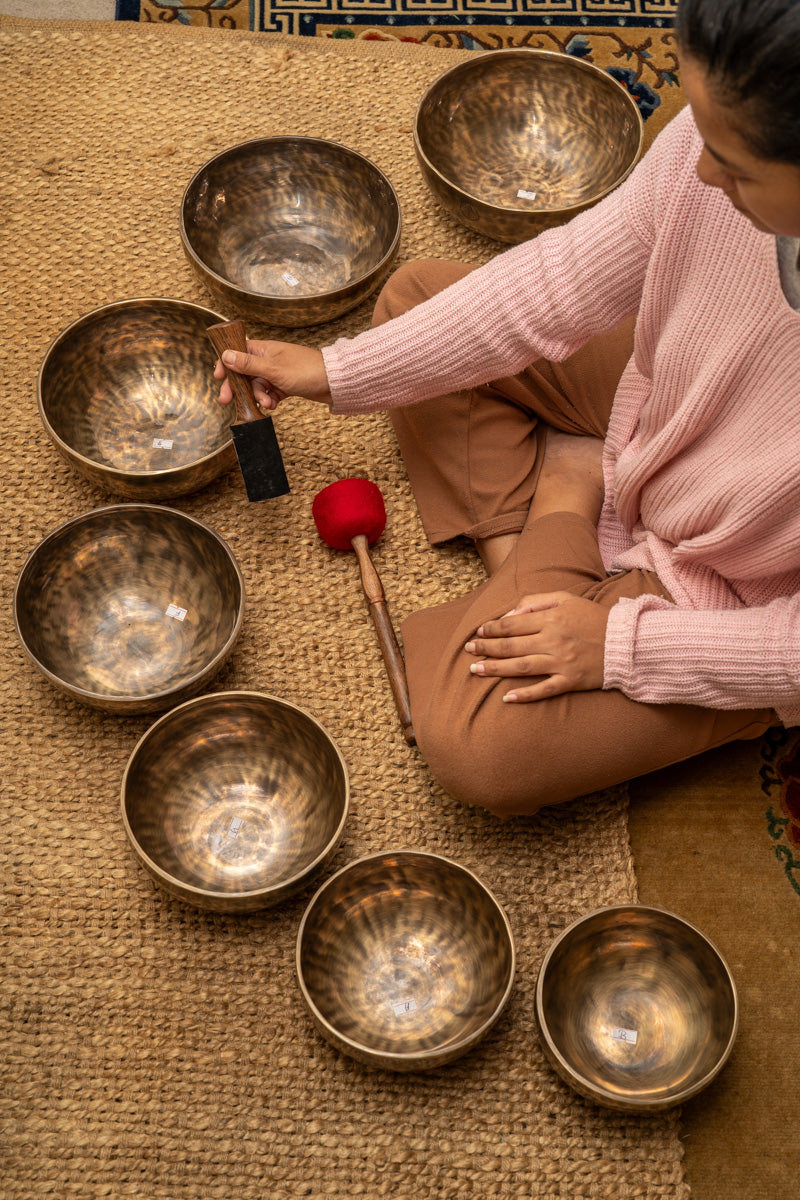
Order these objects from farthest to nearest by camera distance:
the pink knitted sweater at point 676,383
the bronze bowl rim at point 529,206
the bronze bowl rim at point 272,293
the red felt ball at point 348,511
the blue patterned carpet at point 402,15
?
the blue patterned carpet at point 402,15 < the bronze bowl rim at point 529,206 < the bronze bowl rim at point 272,293 < the red felt ball at point 348,511 < the pink knitted sweater at point 676,383

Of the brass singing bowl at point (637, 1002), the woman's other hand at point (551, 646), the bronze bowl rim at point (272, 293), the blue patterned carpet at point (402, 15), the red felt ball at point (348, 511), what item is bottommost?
the brass singing bowl at point (637, 1002)

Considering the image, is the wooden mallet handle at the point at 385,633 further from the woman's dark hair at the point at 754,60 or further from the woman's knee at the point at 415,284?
the woman's dark hair at the point at 754,60

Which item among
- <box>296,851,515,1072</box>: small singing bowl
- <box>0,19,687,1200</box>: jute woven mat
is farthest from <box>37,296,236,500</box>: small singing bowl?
<box>296,851,515,1072</box>: small singing bowl

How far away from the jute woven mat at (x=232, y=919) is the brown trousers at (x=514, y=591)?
104mm

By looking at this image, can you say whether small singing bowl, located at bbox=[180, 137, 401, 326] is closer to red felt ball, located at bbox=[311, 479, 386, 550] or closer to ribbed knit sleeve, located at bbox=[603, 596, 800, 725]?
red felt ball, located at bbox=[311, 479, 386, 550]

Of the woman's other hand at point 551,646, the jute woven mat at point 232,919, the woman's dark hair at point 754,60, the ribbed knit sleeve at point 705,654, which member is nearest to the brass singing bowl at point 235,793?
the jute woven mat at point 232,919

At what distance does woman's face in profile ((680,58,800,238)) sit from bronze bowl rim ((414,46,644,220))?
0.93 meters

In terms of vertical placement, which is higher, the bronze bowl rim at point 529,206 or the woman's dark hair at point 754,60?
the woman's dark hair at point 754,60

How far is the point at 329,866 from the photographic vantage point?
133 centimetres

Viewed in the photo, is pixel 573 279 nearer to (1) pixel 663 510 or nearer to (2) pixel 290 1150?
(1) pixel 663 510

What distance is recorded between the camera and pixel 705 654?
1.18m

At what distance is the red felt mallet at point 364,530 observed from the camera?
1443 mm

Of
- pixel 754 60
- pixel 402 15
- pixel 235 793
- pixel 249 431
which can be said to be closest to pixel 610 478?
pixel 249 431

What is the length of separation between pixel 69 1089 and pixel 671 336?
3.21 ft
